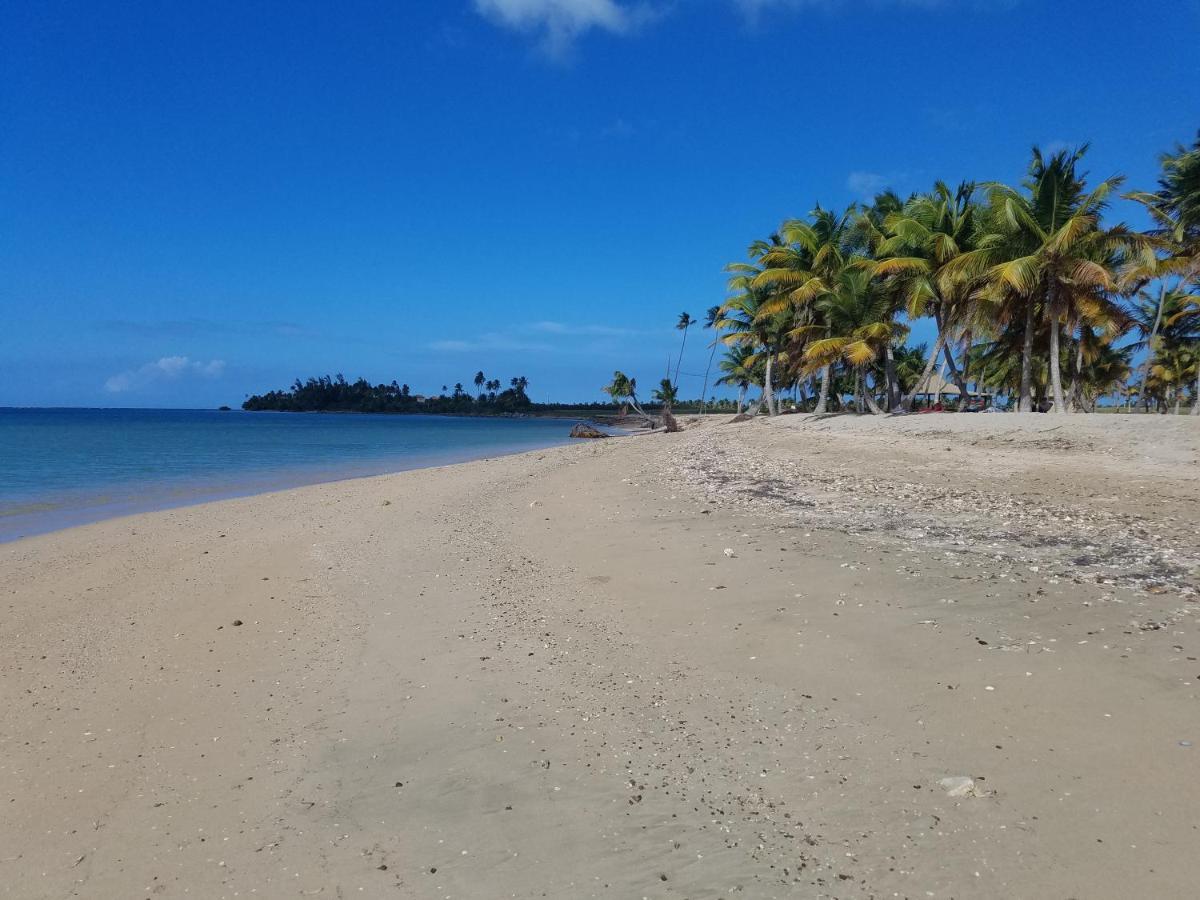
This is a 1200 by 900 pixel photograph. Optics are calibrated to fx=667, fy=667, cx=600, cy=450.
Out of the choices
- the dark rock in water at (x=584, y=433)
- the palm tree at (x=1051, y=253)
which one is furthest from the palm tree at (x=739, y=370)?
the palm tree at (x=1051, y=253)

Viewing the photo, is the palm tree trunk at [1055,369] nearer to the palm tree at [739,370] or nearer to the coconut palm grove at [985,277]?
the coconut palm grove at [985,277]

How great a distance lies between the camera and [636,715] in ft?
14.8

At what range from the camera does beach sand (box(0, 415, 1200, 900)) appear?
313 centimetres

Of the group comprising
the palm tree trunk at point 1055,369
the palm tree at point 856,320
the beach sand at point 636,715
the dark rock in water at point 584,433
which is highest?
the palm tree at point 856,320

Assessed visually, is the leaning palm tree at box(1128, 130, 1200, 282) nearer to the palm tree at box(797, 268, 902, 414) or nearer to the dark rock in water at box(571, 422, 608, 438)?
the palm tree at box(797, 268, 902, 414)

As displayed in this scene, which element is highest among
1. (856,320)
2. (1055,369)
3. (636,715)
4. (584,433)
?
(856,320)

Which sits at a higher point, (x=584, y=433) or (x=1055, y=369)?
(x=1055, y=369)

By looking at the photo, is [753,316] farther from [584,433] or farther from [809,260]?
[584,433]

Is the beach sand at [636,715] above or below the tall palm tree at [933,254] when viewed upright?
below

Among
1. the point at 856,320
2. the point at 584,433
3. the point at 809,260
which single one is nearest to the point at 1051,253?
the point at 856,320

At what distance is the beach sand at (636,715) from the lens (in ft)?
10.3

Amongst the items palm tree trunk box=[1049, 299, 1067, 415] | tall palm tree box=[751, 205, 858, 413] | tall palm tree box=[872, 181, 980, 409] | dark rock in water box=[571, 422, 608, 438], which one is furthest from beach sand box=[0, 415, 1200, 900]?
dark rock in water box=[571, 422, 608, 438]

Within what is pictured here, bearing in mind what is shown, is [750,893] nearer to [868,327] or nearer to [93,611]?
[93,611]

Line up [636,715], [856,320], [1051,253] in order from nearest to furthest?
[636,715] → [1051,253] → [856,320]
